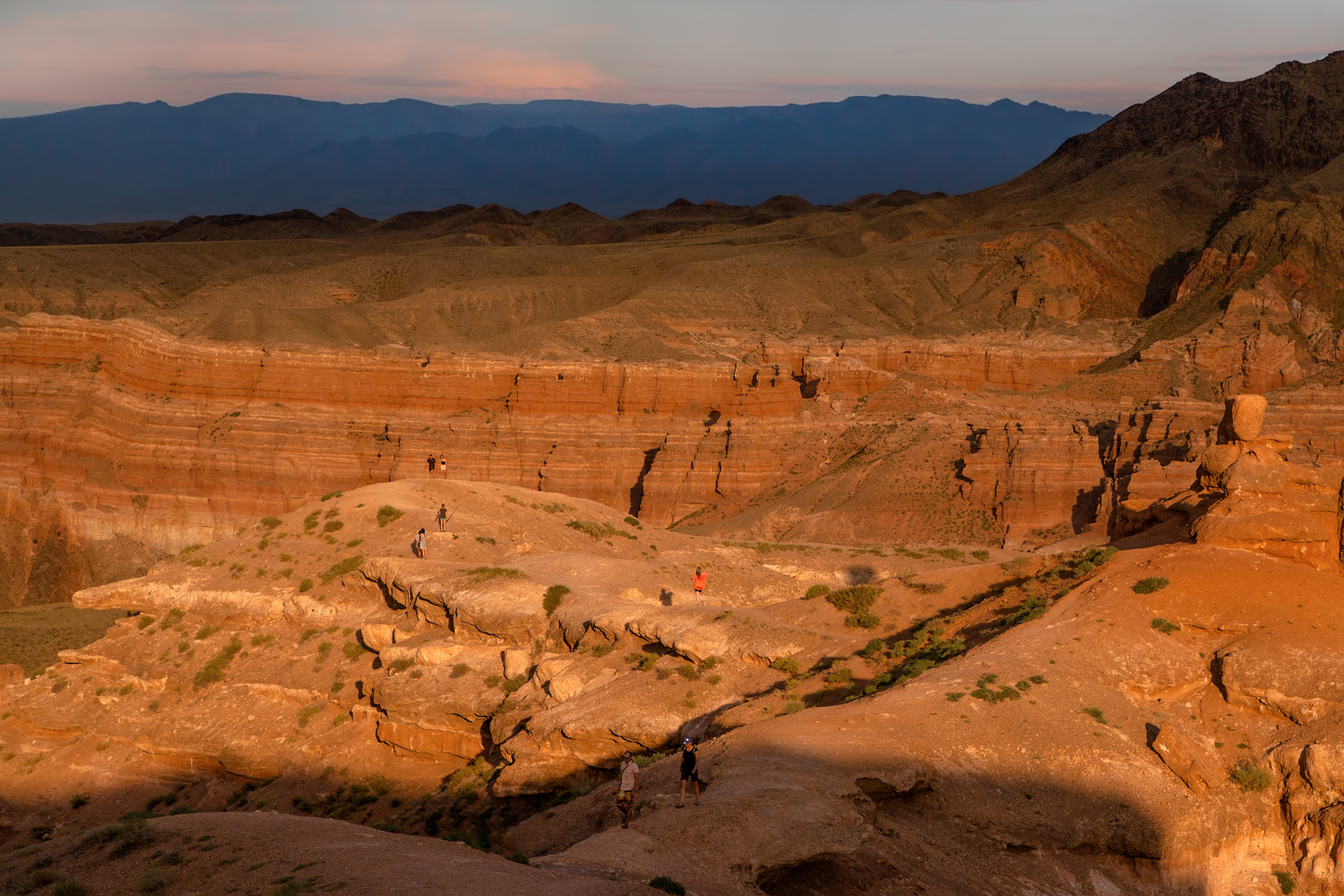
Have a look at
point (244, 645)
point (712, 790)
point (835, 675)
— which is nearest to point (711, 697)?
point (835, 675)

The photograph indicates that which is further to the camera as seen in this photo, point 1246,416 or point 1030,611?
point 1246,416

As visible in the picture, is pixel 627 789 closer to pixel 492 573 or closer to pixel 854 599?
pixel 854 599

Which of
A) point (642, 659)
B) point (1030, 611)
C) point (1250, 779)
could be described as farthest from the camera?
point (642, 659)

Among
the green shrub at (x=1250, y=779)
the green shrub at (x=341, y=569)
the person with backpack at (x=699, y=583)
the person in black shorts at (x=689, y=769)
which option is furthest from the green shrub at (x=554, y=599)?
the green shrub at (x=1250, y=779)

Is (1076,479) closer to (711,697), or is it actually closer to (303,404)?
(711,697)

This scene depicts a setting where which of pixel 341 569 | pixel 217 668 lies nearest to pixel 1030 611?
pixel 341 569

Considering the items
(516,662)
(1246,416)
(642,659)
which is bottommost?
(516,662)

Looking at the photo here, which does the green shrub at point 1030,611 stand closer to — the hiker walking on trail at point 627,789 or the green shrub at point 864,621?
the green shrub at point 864,621

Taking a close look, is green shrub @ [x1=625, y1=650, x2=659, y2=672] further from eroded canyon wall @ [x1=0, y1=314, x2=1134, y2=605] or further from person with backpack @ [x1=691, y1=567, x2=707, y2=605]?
eroded canyon wall @ [x1=0, y1=314, x2=1134, y2=605]
